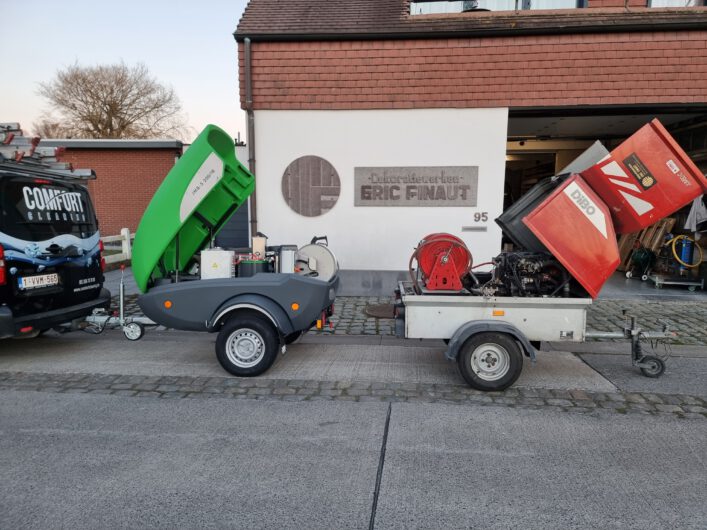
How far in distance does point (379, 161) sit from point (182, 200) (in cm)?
502

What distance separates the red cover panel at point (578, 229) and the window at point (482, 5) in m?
6.40

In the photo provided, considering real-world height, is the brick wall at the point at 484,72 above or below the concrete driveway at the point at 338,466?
above

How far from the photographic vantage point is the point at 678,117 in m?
10.2

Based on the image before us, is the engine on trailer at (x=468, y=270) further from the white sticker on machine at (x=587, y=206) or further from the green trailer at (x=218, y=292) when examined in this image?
the green trailer at (x=218, y=292)

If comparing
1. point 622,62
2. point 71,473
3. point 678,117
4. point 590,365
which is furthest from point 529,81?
point 71,473

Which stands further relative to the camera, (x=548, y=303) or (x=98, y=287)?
(x=98, y=287)

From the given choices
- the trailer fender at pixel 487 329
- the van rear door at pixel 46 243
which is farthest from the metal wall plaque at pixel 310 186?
the trailer fender at pixel 487 329

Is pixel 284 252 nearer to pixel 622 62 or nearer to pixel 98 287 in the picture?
pixel 98 287

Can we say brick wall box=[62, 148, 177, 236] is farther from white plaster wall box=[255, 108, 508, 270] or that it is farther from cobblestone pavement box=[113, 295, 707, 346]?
cobblestone pavement box=[113, 295, 707, 346]

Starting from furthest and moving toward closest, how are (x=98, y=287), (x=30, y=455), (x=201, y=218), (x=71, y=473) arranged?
(x=98, y=287), (x=201, y=218), (x=30, y=455), (x=71, y=473)

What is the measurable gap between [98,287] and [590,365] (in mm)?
6262

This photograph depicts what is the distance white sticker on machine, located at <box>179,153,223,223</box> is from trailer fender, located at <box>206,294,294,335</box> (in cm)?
101

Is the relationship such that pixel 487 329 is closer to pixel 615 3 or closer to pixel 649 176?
pixel 649 176

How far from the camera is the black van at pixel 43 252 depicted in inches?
189
